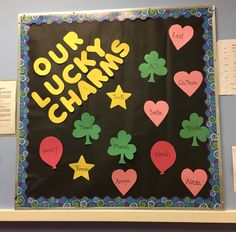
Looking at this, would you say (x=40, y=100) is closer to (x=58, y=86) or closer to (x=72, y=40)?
(x=58, y=86)

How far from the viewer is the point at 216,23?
61.2 inches

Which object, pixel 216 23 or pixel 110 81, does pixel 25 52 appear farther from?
pixel 216 23

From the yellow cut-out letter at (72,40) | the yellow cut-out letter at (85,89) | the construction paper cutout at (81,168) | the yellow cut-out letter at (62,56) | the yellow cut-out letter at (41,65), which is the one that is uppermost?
the yellow cut-out letter at (72,40)

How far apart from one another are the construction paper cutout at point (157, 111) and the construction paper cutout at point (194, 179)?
272 millimetres

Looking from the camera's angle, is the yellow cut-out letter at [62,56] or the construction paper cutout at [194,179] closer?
the construction paper cutout at [194,179]

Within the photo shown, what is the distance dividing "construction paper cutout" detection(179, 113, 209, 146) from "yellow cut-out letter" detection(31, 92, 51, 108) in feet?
2.18

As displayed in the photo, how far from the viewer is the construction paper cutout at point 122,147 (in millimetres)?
1504

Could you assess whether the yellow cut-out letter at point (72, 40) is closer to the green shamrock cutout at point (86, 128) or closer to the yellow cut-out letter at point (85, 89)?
the yellow cut-out letter at point (85, 89)

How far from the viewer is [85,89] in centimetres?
156

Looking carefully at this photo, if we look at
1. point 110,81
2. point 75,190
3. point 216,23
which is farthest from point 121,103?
point 216,23

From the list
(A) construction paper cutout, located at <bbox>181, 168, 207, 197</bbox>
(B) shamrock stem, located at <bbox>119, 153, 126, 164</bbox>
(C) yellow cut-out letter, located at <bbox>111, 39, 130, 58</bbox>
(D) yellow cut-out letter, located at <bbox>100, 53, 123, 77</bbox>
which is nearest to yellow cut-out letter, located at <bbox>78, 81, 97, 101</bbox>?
(D) yellow cut-out letter, located at <bbox>100, 53, 123, 77</bbox>

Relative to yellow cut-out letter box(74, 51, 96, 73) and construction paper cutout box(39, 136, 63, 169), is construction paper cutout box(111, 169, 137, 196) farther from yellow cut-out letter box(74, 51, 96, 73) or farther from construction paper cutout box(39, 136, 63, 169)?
yellow cut-out letter box(74, 51, 96, 73)

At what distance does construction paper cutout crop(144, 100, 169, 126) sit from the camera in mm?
1518

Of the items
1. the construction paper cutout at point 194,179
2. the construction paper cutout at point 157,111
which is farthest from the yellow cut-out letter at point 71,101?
the construction paper cutout at point 194,179
